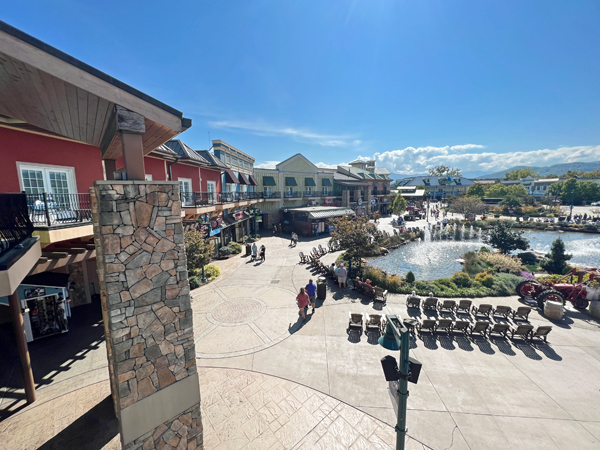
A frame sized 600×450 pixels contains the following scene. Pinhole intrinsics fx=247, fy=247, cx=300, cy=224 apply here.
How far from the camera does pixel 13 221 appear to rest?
240 inches

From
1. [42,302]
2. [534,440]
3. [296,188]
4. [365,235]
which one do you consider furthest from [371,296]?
[296,188]

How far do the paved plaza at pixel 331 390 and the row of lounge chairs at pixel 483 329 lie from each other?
0.32 metres

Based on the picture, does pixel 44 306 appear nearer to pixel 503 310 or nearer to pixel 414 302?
pixel 414 302

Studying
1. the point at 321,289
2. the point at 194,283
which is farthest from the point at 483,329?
the point at 194,283

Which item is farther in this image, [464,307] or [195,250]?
[195,250]

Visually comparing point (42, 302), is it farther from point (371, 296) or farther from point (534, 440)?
point (534, 440)

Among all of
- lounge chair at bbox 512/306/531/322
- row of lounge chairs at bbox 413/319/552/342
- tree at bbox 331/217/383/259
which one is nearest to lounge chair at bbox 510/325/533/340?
row of lounge chairs at bbox 413/319/552/342

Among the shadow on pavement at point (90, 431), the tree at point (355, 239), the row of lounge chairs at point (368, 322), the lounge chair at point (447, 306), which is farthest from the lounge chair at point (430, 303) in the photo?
the shadow on pavement at point (90, 431)

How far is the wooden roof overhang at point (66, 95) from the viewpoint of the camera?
3449mm

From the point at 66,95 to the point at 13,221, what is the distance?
13.4ft

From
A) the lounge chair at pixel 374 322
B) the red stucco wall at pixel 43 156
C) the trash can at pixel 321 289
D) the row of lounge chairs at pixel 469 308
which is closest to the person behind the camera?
the red stucco wall at pixel 43 156

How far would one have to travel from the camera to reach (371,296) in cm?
1284

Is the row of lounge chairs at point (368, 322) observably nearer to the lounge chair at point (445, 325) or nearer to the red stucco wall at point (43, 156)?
the lounge chair at point (445, 325)

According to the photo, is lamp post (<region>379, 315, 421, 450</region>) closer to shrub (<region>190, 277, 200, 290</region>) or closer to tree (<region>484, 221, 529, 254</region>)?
shrub (<region>190, 277, 200, 290</region>)
